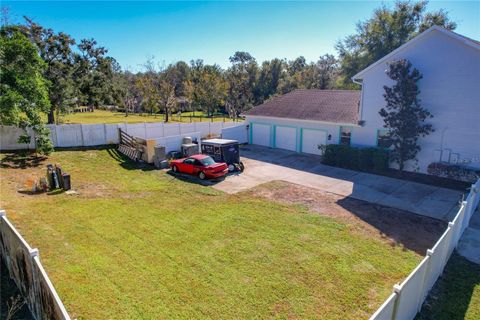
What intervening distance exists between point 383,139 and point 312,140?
5.14 m

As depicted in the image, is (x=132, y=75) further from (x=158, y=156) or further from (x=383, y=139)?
(x=383, y=139)

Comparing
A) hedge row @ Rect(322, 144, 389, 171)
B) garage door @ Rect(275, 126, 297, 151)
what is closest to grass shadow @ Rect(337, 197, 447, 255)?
hedge row @ Rect(322, 144, 389, 171)

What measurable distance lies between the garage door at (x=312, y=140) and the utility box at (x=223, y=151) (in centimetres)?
682

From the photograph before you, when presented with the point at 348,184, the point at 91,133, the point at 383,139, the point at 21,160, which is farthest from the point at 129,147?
the point at 383,139

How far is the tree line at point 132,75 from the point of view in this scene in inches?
639

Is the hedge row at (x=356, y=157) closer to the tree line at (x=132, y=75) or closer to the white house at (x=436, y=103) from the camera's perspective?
the white house at (x=436, y=103)

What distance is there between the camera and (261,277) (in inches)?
301

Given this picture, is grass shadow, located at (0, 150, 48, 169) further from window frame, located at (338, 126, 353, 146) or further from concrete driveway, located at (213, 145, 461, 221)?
window frame, located at (338, 126, 353, 146)

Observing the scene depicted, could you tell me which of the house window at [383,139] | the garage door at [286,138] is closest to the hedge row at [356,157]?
the house window at [383,139]

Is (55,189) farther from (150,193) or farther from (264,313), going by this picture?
(264,313)

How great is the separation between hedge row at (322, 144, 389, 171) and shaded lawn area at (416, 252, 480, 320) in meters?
9.97

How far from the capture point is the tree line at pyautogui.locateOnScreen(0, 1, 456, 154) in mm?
16234

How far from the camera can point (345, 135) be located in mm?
20766

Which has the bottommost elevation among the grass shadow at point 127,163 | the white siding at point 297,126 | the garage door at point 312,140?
the grass shadow at point 127,163
